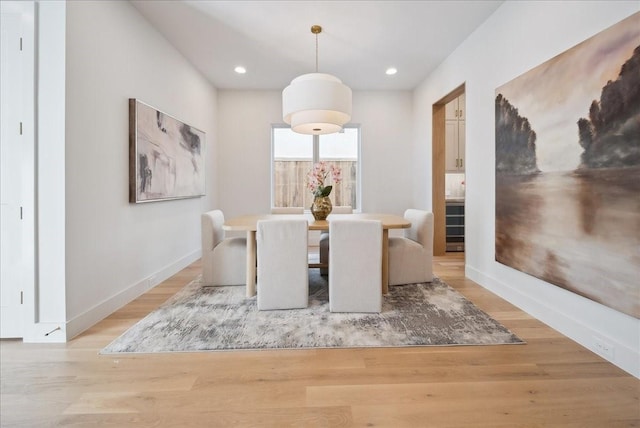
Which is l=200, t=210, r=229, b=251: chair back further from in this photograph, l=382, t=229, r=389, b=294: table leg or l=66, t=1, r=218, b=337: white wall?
l=382, t=229, r=389, b=294: table leg

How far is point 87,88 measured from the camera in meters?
2.47

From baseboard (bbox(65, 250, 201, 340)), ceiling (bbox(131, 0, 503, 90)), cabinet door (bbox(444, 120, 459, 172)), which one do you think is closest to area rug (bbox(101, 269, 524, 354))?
baseboard (bbox(65, 250, 201, 340))

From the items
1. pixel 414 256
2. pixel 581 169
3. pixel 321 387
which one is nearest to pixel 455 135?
pixel 414 256

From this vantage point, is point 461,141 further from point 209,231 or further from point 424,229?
point 209,231

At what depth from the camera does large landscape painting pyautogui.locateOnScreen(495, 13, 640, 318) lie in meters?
1.83

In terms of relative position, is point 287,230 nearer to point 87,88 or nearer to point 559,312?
point 87,88

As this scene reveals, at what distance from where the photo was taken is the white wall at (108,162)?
2.34 m

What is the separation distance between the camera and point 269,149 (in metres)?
5.85

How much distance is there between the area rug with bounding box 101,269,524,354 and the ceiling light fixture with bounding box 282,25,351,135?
1699 millimetres

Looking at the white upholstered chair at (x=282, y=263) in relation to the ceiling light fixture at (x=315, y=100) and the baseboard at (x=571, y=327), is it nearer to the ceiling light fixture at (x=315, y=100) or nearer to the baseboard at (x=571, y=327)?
the ceiling light fixture at (x=315, y=100)

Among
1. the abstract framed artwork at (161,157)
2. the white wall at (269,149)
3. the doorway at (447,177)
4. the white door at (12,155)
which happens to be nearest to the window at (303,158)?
the white wall at (269,149)

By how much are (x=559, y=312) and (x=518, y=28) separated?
2.35 meters

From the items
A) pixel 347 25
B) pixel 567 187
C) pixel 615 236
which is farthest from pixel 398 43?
pixel 615 236

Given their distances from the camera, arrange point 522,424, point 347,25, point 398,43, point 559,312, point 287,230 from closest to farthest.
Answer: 1. point 522,424
2. point 559,312
3. point 287,230
4. point 347,25
5. point 398,43
